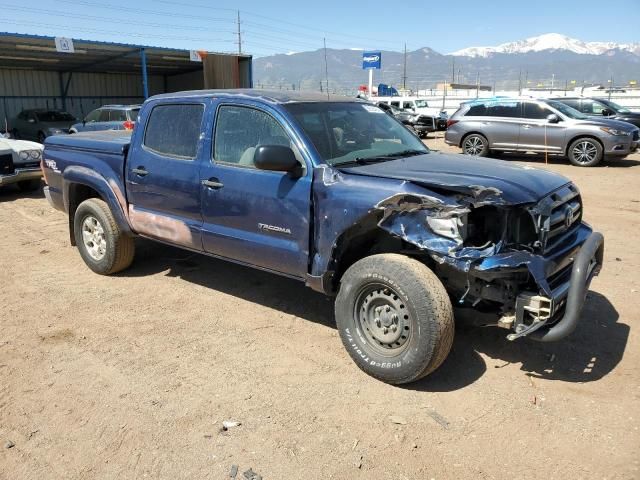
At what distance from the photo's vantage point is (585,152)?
14094 millimetres

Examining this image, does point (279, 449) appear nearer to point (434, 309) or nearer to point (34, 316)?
point (434, 309)

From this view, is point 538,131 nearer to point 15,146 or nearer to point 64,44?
point 15,146

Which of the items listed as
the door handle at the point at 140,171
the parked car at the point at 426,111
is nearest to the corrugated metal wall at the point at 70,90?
the parked car at the point at 426,111

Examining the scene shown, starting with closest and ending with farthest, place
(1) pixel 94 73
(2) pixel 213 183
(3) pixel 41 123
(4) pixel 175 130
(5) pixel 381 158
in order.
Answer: (5) pixel 381 158 < (2) pixel 213 183 < (4) pixel 175 130 < (3) pixel 41 123 < (1) pixel 94 73

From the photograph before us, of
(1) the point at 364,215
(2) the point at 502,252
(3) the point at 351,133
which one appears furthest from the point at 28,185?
(2) the point at 502,252

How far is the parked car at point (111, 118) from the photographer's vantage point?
16312mm

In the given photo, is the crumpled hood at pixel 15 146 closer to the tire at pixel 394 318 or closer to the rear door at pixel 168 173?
the rear door at pixel 168 173

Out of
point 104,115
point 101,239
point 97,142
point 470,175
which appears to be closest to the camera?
point 470,175

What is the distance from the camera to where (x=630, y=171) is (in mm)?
13414

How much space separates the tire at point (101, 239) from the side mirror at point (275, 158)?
2394mm

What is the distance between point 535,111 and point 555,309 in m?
12.9

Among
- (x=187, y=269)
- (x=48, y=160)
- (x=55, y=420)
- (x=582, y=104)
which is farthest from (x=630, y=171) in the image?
(x=55, y=420)

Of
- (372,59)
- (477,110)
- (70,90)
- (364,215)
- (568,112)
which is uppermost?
(372,59)

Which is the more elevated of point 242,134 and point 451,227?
point 242,134
